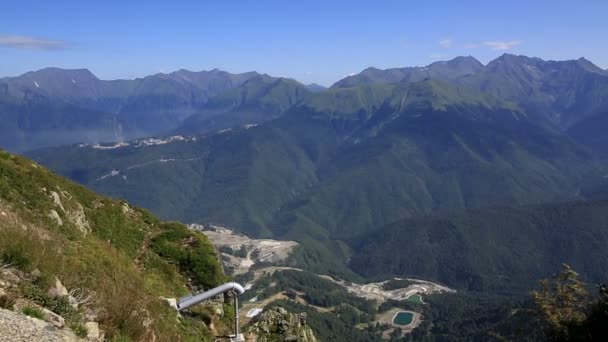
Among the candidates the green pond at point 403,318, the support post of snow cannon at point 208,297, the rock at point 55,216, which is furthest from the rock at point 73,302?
the green pond at point 403,318

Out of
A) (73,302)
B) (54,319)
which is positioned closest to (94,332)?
(54,319)

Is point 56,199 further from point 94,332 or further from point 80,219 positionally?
point 94,332

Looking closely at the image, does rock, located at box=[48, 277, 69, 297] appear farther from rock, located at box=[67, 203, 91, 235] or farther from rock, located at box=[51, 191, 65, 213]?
rock, located at box=[51, 191, 65, 213]

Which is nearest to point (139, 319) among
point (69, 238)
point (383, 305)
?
point (69, 238)

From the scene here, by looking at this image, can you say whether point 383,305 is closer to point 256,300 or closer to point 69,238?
point 256,300

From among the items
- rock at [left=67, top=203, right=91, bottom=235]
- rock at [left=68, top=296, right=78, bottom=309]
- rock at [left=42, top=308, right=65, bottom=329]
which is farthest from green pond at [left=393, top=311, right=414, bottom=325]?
rock at [left=42, top=308, right=65, bottom=329]
